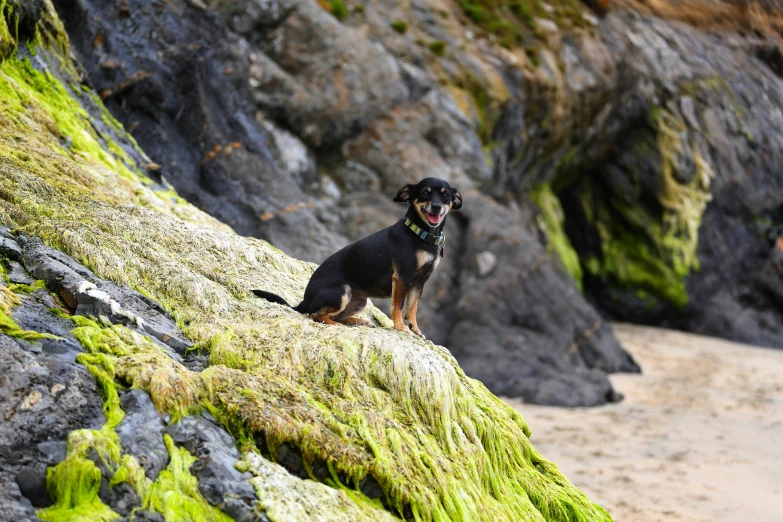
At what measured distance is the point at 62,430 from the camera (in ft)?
11.3

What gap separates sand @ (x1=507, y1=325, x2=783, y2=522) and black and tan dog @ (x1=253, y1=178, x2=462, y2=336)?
424cm

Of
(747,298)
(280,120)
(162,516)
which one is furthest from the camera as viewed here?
(747,298)

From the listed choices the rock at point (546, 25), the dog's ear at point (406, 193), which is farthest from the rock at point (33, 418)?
the rock at point (546, 25)

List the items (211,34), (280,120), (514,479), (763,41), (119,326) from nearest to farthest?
(119,326)
(514,479)
(211,34)
(280,120)
(763,41)

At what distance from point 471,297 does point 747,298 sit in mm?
13496

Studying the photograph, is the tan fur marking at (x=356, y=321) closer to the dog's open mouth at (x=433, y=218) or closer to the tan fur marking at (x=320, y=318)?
the tan fur marking at (x=320, y=318)

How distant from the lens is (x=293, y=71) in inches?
632

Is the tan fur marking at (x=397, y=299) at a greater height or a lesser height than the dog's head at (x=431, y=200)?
lesser

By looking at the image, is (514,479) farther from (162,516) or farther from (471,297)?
(471,297)

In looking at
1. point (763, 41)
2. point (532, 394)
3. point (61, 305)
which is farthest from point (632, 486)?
point (763, 41)

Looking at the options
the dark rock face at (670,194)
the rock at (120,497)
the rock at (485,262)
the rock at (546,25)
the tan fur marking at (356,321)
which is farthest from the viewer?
the dark rock face at (670,194)

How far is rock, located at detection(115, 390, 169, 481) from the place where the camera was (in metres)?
3.49

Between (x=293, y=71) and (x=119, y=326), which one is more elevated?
(x=119, y=326)

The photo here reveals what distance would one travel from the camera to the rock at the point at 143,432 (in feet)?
11.5
